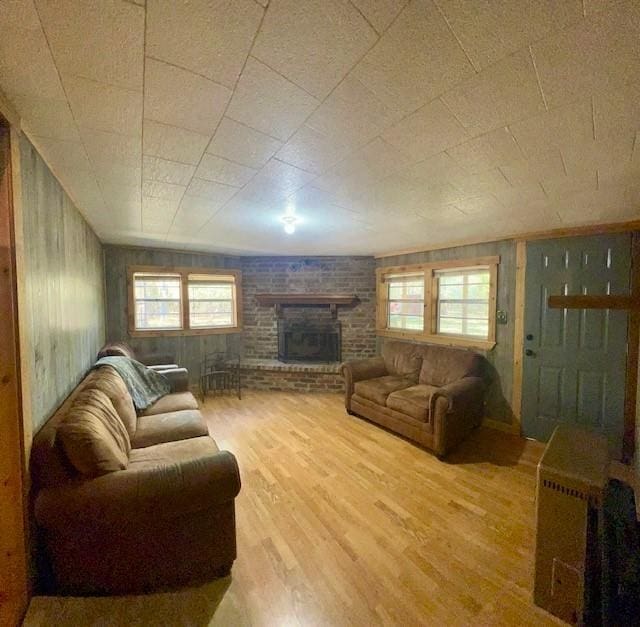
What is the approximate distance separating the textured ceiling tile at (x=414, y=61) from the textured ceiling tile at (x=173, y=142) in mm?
823

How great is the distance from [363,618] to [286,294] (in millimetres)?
4132

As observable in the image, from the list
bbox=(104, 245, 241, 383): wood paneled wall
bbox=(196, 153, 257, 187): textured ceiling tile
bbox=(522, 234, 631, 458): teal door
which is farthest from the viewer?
bbox=(104, 245, 241, 383): wood paneled wall

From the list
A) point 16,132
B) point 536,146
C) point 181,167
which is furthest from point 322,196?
point 16,132

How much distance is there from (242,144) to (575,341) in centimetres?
346

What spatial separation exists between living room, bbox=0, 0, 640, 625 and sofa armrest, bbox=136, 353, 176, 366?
820 mm

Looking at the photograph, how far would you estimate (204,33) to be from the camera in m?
0.81

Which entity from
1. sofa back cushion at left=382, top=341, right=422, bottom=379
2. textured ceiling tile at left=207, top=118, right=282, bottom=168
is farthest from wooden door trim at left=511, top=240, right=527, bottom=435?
textured ceiling tile at left=207, top=118, right=282, bottom=168

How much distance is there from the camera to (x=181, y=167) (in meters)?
1.69

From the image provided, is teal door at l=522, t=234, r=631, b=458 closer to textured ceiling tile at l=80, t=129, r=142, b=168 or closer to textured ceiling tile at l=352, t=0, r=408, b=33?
textured ceiling tile at l=352, t=0, r=408, b=33

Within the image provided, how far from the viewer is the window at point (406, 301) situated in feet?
14.4

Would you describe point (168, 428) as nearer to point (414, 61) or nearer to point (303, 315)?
point (414, 61)

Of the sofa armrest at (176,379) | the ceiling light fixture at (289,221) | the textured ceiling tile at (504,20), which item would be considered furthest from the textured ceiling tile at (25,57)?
the sofa armrest at (176,379)

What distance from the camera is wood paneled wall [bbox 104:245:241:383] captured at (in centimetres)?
427

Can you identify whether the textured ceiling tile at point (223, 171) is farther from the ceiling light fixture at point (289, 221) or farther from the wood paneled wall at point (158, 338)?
the wood paneled wall at point (158, 338)
